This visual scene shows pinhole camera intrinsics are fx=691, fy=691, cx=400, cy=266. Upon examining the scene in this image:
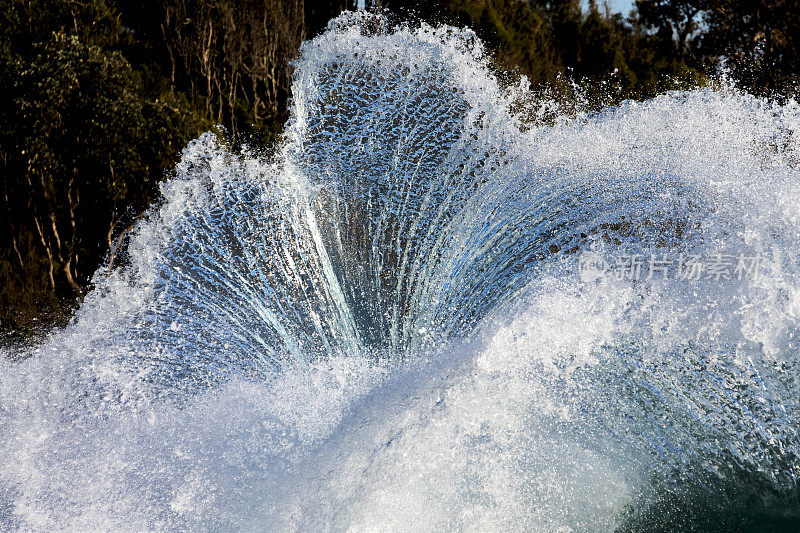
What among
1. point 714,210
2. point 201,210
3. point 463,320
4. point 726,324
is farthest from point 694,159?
point 201,210

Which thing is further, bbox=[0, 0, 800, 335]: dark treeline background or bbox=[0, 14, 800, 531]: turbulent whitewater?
bbox=[0, 0, 800, 335]: dark treeline background

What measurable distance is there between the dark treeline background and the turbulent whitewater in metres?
4.39

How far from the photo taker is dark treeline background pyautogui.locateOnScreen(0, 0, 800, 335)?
10344mm

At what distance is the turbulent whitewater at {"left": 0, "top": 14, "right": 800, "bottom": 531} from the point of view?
3.54 m

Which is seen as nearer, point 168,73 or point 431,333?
point 431,333

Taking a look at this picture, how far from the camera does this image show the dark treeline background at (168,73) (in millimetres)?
10344

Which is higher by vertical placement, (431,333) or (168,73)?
(168,73)

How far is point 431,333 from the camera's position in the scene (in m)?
5.68

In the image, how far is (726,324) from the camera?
12.4ft

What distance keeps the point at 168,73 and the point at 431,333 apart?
13.0 metres

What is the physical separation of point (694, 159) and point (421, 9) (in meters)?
12.9

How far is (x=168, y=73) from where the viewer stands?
53.2 ft

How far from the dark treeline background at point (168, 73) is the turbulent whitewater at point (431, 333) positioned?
14.4ft

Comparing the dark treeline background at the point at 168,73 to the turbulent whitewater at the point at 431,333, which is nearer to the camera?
the turbulent whitewater at the point at 431,333
